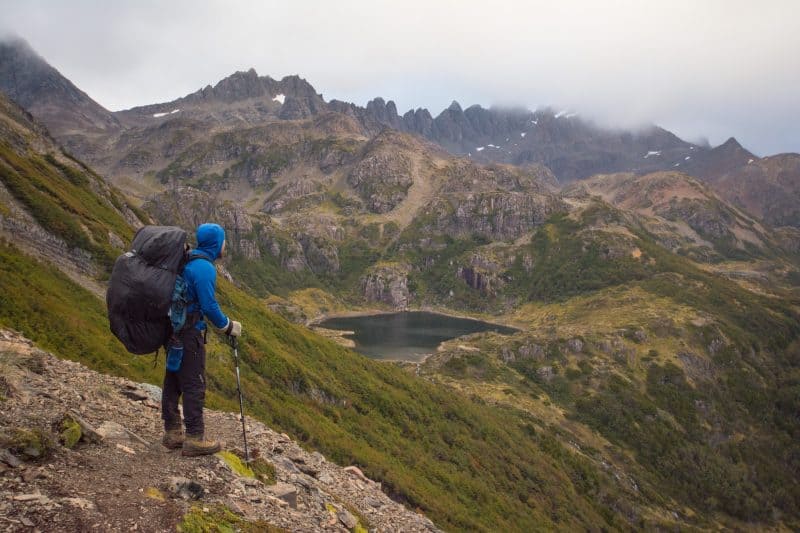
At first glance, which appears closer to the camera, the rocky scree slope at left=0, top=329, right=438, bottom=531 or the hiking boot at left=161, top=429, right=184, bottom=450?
the rocky scree slope at left=0, top=329, right=438, bottom=531

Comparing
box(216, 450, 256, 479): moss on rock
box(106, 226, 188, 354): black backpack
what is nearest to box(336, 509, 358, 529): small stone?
box(216, 450, 256, 479): moss on rock

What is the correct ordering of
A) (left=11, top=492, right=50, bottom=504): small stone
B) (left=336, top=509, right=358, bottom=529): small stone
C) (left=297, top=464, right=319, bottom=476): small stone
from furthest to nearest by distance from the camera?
(left=297, top=464, right=319, bottom=476): small stone < (left=336, top=509, right=358, bottom=529): small stone < (left=11, top=492, right=50, bottom=504): small stone

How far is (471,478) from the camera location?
163 feet

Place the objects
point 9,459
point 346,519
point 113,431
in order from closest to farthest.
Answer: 1. point 9,459
2. point 113,431
3. point 346,519

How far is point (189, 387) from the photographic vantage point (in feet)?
33.1

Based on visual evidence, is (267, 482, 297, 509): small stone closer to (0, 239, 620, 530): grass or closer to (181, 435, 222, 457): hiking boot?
(181, 435, 222, 457): hiking boot

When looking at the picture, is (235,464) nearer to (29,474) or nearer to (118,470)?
(118,470)

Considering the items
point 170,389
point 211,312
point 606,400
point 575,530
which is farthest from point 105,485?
point 606,400

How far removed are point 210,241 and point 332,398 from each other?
37.8 metres

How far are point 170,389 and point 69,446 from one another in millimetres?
2058

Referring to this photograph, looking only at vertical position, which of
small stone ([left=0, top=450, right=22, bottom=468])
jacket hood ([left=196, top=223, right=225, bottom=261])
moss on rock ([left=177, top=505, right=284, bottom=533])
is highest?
jacket hood ([left=196, top=223, right=225, bottom=261])

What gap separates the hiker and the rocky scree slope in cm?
43

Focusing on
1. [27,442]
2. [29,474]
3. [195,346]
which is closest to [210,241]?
[195,346]

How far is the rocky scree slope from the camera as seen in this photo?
279 inches
